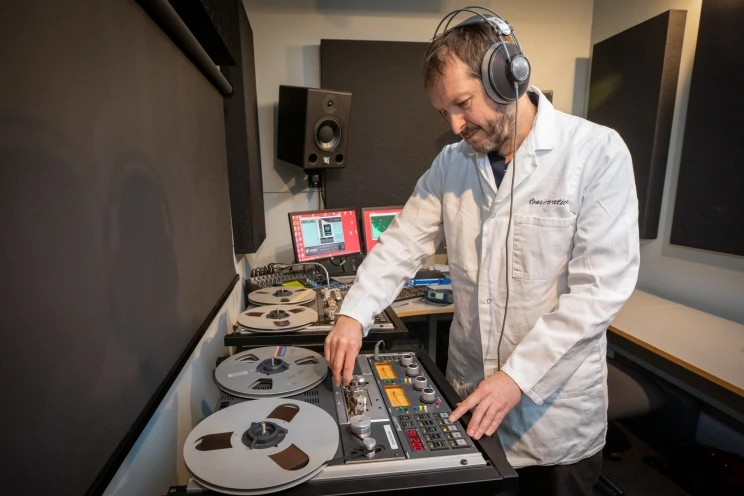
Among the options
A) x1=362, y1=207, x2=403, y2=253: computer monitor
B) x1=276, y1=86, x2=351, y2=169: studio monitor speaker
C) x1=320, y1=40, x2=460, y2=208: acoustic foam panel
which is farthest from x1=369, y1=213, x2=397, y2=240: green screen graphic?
x1=276, y1=86, x2=351, y2=169: studio monitor speaker

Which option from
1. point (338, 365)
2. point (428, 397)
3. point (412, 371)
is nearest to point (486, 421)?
point (428, 397)

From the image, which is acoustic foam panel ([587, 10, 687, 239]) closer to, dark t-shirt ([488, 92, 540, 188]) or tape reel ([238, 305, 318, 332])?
dark t-shirt ([488, 92, 540, 188])

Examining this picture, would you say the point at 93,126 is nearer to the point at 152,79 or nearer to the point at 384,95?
the point at 152,79

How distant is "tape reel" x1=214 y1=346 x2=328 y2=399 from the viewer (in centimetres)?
100

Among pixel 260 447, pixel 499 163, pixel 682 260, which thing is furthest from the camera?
pixel 682 260

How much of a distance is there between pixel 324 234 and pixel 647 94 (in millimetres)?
2025

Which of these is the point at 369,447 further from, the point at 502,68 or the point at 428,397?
the point at 502,68

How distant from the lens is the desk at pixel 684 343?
1.46 meters

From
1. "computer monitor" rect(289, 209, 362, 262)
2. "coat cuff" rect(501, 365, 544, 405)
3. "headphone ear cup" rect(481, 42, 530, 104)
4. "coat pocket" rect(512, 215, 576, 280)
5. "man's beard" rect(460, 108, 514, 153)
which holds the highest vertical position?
"headphone ear cup" rect(481, 42, 530, 104)

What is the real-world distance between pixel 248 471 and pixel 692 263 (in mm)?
2472

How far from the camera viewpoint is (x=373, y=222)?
269cm

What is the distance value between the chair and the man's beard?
121 centimetres

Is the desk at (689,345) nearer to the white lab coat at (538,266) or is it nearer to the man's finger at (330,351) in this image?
the white lab coat at (538,266)

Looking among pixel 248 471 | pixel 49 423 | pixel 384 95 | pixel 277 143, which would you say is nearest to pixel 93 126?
pixel 49 423
